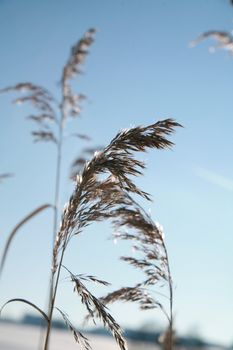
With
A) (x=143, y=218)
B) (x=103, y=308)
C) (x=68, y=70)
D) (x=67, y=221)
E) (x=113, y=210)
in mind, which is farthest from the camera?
(x=68, y=70)

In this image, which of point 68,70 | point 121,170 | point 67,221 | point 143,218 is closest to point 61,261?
point 67,221

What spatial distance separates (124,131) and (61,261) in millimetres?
902

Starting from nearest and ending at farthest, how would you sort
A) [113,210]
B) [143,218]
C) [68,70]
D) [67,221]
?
[67,221], [113,210], [143,218], [68,70]

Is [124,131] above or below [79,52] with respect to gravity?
below

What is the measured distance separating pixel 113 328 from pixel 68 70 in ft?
15.6

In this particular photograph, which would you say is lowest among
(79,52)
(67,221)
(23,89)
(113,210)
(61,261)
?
(61,261)

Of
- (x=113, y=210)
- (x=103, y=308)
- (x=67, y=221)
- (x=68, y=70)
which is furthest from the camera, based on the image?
(x=68, y=70)

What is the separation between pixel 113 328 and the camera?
8.84 feet

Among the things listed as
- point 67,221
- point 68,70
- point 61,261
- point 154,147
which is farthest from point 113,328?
point 68,70

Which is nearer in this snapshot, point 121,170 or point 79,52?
point 121,170

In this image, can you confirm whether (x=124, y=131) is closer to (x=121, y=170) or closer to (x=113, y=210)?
(x=121, y=170)

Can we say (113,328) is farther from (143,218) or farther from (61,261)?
(143,218)

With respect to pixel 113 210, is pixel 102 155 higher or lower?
higher

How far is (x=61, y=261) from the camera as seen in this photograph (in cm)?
283
